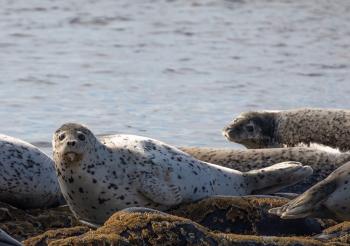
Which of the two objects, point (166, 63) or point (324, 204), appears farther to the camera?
point (166, 63)

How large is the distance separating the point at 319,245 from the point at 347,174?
96 centimetres

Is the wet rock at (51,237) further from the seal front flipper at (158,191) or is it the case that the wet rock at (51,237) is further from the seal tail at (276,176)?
the seal tail at (276,176)

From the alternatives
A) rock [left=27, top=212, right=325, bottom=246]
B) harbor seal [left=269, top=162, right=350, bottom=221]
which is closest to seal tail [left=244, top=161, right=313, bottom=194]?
harbor seal [left=269, top=162, right=350, bottom=221]

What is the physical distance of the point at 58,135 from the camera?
280 inches

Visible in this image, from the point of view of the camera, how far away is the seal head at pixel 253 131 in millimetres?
10922

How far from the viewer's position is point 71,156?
23.0 ft

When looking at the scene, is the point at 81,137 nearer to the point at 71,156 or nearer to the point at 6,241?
the point at 71,156

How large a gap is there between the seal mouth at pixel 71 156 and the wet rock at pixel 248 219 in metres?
0.68

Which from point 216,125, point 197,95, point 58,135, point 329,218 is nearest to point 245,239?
point 329,218

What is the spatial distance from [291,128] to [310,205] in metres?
4.00

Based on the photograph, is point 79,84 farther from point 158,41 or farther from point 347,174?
point 347,174

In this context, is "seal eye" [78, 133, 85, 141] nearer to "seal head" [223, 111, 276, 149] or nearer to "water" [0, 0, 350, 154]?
"water" [0, 0, 350, 154]

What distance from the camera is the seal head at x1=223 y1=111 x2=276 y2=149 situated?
10.9m

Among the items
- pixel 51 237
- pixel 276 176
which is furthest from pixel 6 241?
pixel 276 176
